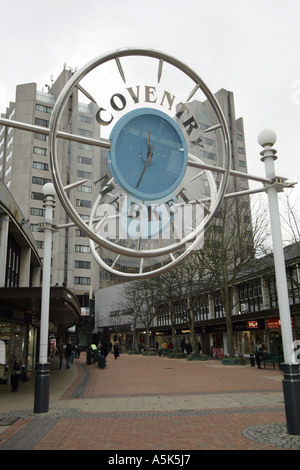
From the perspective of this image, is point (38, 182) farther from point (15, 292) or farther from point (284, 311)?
point (284, 311)

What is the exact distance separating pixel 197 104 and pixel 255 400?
30.9 ft

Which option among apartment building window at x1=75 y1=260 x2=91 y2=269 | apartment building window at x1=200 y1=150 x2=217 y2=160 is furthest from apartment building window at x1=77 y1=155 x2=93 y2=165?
apartment building window at x1=75 y1=260 x2=91 y2=269

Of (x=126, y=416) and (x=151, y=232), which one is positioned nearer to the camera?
(x=151, y=232)

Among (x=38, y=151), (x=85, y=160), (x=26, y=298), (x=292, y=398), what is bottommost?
(x=292, y=398)

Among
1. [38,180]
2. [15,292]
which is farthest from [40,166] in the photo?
[15,292]

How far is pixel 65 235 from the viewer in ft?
237

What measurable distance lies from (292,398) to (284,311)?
173 cm

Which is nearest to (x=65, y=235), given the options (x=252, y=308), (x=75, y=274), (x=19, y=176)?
(x=75, y=274)

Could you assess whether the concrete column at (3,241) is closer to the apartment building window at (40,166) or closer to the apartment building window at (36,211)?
the apartment building window at (36,211)

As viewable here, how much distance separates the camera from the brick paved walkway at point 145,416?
7.34 meters

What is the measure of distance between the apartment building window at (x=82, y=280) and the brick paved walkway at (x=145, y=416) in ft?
182

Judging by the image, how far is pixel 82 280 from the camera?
72.8 meters

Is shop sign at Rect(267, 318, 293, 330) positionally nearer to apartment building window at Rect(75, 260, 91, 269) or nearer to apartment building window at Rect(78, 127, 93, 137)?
apartment building window at Rect(78, 127, 93, 137)

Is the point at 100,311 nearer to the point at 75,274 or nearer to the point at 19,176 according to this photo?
the point at 75,274
